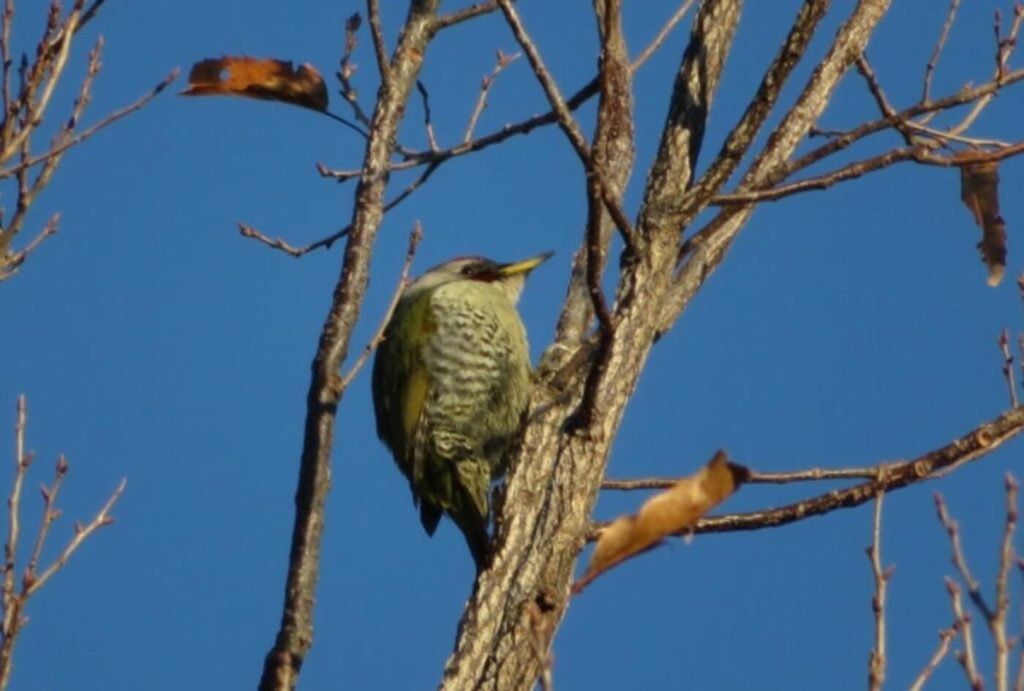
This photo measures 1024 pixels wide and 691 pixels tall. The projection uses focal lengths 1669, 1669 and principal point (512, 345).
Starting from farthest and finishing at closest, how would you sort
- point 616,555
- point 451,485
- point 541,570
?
point 451,485 < point 541,570 < point 616,555

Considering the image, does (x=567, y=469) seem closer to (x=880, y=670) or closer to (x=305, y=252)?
(x=880, y=670)

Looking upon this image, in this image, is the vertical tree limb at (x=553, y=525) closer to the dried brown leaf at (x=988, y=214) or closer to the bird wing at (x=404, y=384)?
the dried brown leaf at (x=988, y=214)

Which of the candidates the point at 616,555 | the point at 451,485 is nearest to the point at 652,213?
the point at 616,555

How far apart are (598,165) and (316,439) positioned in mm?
977

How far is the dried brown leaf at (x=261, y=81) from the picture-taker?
530 centimetres

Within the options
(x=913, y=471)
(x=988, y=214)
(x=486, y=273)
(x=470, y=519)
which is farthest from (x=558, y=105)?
(x=486, y=273)

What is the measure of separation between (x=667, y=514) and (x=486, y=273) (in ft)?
19.0

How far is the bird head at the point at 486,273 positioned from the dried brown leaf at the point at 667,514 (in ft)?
18.3

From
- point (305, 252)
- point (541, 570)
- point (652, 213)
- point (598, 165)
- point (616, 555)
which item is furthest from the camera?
point (305, 252)

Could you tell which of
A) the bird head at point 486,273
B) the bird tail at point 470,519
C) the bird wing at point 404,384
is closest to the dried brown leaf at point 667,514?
the bird tail at point 470,519

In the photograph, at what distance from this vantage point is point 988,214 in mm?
5516

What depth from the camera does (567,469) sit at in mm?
4363

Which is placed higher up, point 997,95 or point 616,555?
point 997,95

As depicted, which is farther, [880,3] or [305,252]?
[305,252]
